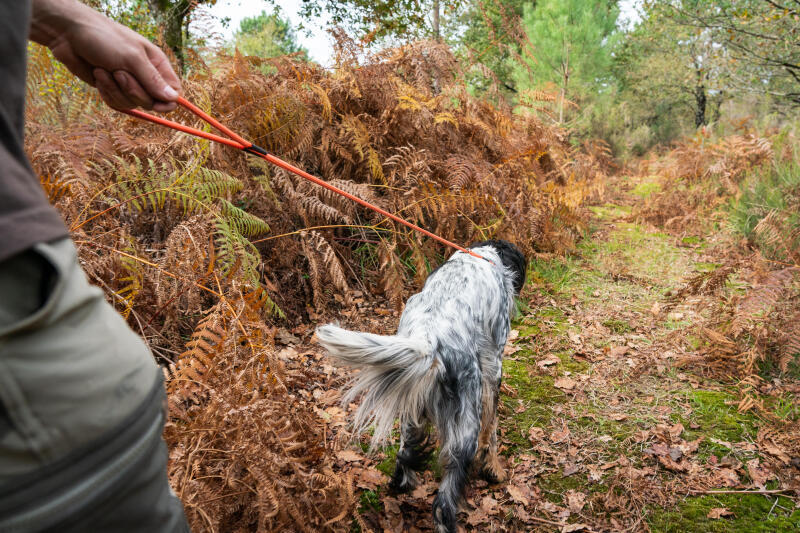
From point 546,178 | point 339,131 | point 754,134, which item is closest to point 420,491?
point 339,131

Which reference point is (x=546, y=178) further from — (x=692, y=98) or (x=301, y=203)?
(x=692, y=98)

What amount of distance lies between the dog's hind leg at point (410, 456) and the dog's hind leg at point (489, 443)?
1.43 feet

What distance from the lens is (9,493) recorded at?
54cm

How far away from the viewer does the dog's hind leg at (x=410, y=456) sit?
247 centimetres

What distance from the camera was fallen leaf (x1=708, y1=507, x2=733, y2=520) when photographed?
95.4 inches

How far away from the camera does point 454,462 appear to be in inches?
89.6

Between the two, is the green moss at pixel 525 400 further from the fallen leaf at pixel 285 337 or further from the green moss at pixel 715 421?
the fallen leaf at pixel 285 337

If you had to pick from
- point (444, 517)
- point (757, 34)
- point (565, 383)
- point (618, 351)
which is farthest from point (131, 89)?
point (757, 34)

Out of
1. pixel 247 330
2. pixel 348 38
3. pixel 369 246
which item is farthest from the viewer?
pixel 348 38

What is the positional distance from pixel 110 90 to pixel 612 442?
3.44 m

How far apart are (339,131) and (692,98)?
2614 centimetres

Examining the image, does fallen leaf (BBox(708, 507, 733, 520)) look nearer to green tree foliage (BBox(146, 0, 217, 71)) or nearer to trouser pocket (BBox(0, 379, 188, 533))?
trouser pocket (BBox(0, 379, 188, 533))

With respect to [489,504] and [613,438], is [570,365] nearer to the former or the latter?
[613,438]

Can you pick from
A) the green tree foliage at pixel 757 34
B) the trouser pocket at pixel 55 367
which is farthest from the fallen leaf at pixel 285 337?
the green tree foliage at pixel 757 34
